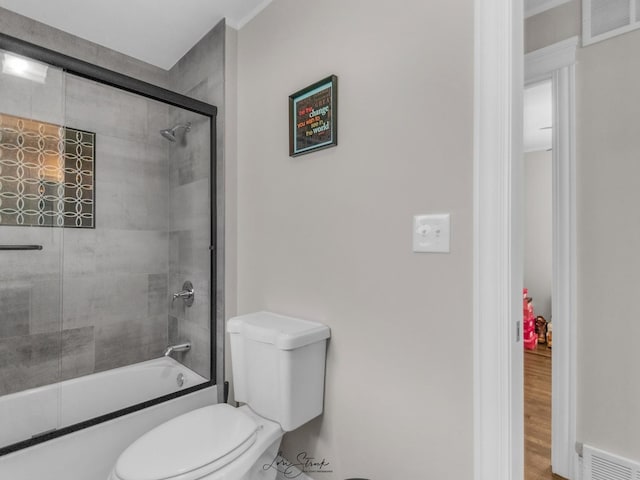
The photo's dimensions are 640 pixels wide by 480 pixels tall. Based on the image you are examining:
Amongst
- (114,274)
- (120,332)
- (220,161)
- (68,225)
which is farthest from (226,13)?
(120,332)

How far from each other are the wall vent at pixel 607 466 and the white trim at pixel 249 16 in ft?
9.06

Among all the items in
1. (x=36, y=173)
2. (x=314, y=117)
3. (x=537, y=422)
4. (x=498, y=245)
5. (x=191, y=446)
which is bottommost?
(x=537, y=422)

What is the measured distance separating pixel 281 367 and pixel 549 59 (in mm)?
2059

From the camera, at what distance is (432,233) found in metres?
1.11

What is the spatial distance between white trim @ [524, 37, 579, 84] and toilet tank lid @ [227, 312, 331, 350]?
5.83ft

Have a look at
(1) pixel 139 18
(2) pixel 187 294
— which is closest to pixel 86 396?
(2) pixel 187 294

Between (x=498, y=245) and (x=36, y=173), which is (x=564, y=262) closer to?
(x=498, y=245)

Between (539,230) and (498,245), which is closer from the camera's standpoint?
(498,245)

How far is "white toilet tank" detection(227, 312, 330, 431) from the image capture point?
1.32 metres

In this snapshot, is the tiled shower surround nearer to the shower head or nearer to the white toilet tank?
the shower head

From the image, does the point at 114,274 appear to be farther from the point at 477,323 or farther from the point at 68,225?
the point at 477,323

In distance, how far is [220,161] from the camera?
1.95 metres

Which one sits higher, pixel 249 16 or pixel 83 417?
pixel 249 16

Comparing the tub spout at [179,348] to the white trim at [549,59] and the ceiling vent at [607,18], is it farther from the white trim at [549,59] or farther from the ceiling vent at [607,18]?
the ceiling vent at [607,18]
